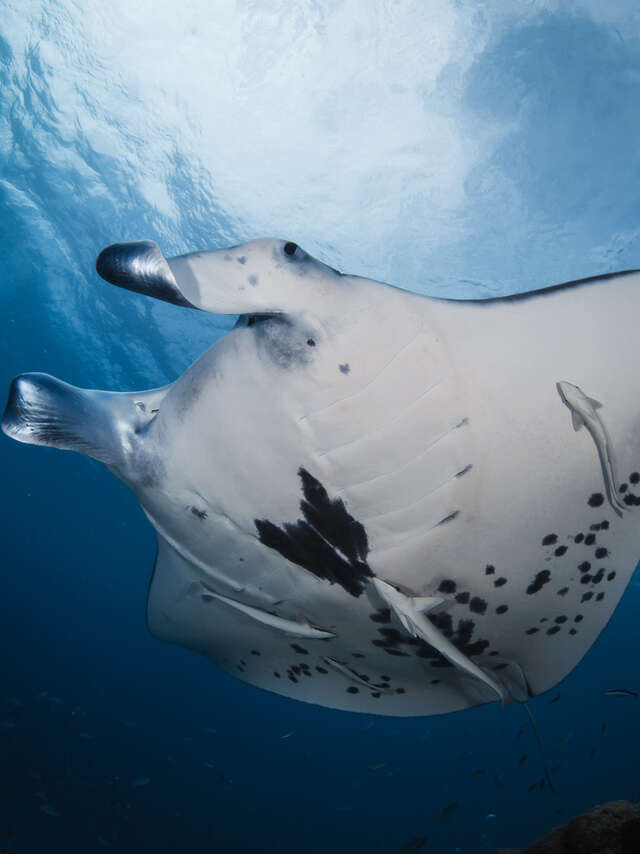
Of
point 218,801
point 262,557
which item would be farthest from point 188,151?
point 218,801

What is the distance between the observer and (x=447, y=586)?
1.99 m

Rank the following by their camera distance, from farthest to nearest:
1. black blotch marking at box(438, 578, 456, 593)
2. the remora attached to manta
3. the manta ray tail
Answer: black blotch marking at box(438, 578, 456, 593) < the manta ray tail < the remora attached to manta

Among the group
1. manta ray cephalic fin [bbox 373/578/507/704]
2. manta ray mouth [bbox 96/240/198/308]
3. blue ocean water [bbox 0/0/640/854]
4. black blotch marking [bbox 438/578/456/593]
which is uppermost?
blue ocean water [bbox 0/0/640/854]

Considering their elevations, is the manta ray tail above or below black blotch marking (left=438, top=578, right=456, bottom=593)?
above

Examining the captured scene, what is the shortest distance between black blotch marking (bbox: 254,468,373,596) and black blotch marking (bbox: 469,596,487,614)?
0.47 m

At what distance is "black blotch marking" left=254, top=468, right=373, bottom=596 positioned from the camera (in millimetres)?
1821

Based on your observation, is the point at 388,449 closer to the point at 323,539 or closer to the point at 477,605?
the point at 323,539

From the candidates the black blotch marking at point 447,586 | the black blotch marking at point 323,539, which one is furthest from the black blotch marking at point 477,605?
the black blotch marking at point 323,539

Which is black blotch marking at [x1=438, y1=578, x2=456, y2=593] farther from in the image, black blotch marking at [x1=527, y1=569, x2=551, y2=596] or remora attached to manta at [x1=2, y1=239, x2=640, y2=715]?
black blotch marking at [x1=527, y1=569, x2=551, y2=596]

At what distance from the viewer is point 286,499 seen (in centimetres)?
183

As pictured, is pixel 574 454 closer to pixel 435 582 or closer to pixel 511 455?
pixel 511 455

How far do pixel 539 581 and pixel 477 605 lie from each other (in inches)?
10.8

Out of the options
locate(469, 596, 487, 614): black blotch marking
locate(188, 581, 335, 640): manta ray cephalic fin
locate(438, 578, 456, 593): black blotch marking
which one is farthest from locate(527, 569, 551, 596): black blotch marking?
locate(188, 581, 335, 640): manta ray cephalic fin

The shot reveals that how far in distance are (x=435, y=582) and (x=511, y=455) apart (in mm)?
582
